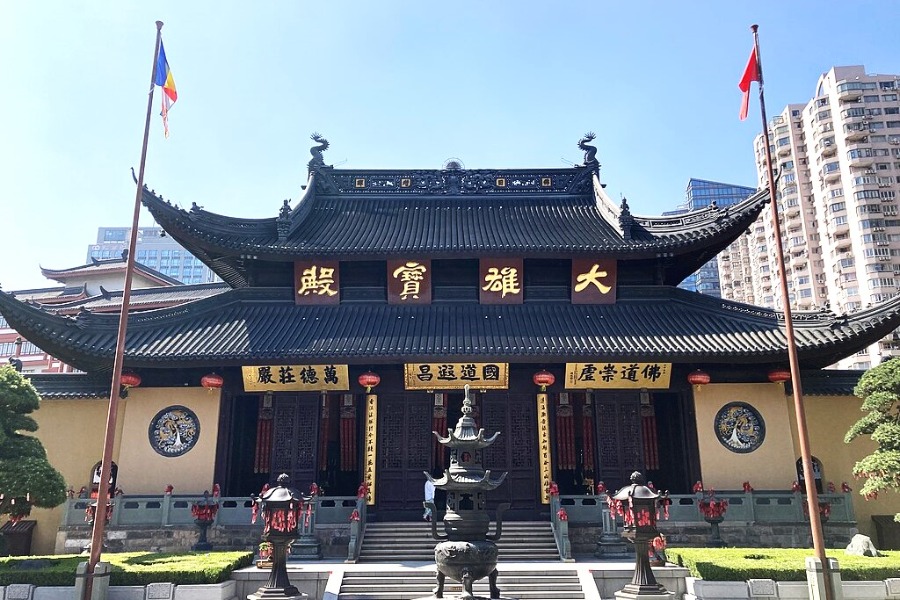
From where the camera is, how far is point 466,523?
31.7ft

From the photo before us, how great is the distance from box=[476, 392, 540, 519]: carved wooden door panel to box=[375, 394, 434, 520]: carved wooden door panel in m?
1.60

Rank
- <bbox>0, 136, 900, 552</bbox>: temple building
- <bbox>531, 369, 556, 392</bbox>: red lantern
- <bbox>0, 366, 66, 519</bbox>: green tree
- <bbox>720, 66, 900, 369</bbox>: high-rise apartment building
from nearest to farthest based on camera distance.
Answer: <bbox>0, 366, 66, 519</bbox>: green tree, <bbox>0, 136, 900, 552</bbox>: temple building, <bbox>531, 369, 556, 392</bbox>: red lantern, <bbox>720, 66, 900, 369</bbox>: high-rise apartment building

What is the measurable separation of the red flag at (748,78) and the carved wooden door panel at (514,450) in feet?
28.4

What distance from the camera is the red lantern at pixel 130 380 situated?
1603 cm

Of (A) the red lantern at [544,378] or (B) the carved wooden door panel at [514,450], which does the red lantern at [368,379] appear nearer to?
(B) the carved wooden door panel at [514,450]

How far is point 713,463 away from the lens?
16.2 meters

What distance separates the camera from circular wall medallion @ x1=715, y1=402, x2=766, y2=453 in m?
16.4

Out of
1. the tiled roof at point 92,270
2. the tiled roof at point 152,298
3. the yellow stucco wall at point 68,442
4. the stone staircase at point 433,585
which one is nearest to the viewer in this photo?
the stone staircase at point 433,585

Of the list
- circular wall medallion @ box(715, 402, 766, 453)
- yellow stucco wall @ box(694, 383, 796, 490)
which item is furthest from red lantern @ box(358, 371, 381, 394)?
circular wall medallion @ box(715, 402, 766, 453)

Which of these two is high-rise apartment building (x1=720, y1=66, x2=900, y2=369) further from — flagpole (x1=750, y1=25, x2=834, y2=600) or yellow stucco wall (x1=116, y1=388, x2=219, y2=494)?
yellow stucco wall (x1=116, y1=388, x2=219, y2=494)

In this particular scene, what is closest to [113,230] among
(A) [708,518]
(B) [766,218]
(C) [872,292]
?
(B) [766,218]

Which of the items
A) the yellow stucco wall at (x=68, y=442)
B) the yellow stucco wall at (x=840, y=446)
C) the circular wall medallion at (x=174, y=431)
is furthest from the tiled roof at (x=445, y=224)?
the yellow stucco wall at (x=68, y=442)

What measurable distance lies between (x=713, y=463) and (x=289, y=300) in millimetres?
12371

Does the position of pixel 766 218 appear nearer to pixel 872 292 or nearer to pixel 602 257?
pixel 872 292
